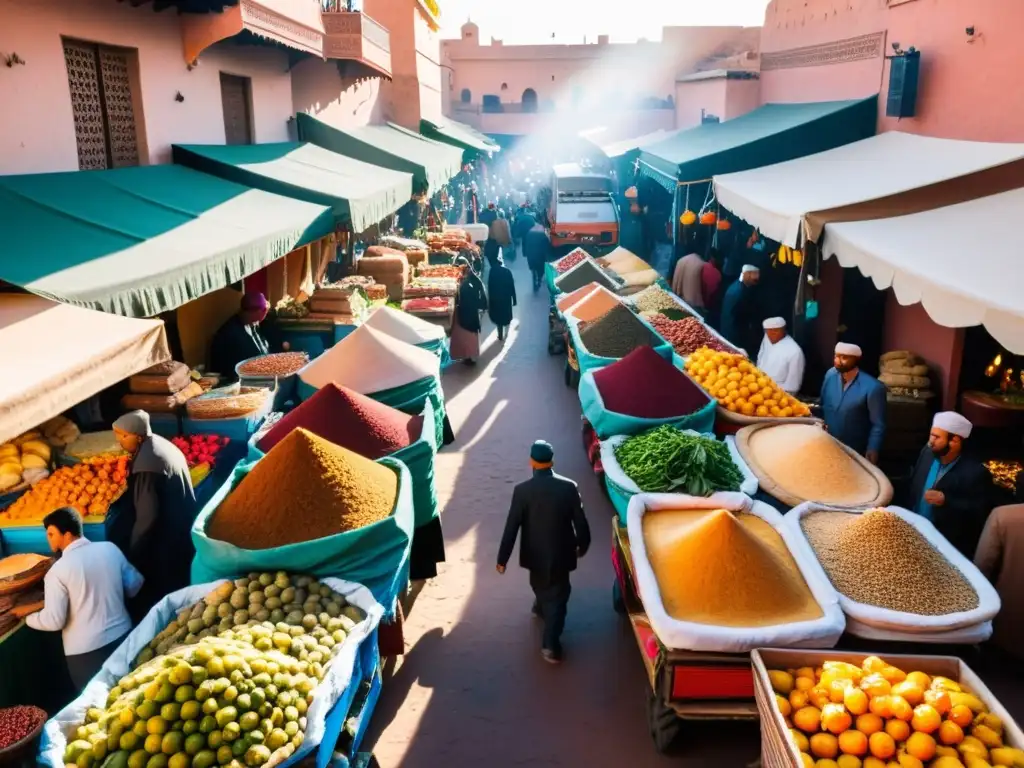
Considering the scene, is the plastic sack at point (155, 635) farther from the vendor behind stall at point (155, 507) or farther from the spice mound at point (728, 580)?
the spice mound at point (728, 580)

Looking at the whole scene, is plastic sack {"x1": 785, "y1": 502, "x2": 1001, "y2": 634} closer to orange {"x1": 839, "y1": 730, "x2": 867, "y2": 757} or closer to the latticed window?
orange {"x1": 839, "y1": 730, "x2": 867, "y2": 757}

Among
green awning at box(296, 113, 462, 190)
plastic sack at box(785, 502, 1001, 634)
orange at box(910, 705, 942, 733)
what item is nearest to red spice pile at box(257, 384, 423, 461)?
plastic sack at box(785, 502, 1001, 634)

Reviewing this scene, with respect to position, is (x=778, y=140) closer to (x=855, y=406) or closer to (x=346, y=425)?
(x=855, y=406)

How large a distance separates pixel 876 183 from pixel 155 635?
6927mm

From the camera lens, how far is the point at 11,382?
12.5ft

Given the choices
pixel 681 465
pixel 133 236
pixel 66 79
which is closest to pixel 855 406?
pixel 681 465

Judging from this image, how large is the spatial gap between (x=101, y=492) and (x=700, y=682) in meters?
3.99

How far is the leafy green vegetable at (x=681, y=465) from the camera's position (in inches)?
203

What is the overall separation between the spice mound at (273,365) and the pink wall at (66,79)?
2258 millimetres

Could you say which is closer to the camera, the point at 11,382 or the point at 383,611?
the point at 11,382

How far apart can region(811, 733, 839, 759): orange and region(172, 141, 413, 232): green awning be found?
294 inches

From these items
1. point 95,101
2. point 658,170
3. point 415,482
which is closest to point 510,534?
point 415,482

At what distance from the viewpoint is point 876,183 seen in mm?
7520

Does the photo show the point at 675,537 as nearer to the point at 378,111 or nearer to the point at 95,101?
the point at 95,101
